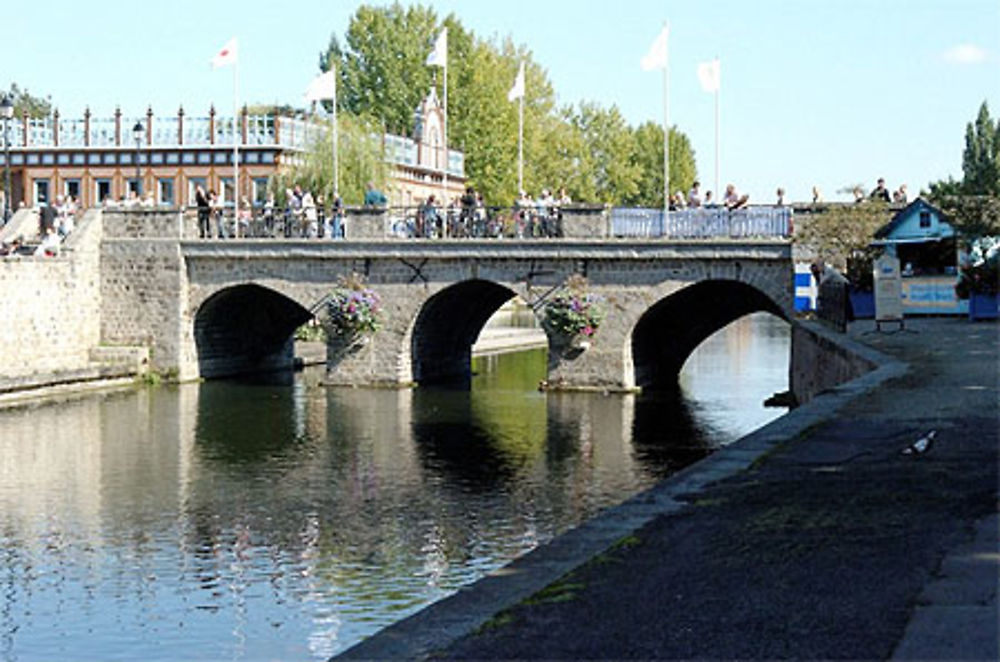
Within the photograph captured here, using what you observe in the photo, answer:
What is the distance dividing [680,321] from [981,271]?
11.6 meters

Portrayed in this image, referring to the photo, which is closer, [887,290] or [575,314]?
[887,290]

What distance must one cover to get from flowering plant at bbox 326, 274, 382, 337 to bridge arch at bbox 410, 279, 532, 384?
1.16 m

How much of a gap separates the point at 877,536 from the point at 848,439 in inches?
192

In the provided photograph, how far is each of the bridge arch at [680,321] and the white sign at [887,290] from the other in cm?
653

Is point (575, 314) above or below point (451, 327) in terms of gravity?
above

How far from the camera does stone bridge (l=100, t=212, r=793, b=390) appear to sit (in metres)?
38.2

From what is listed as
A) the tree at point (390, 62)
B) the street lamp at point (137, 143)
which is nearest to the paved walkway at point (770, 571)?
the street lamp at point (137, 143)

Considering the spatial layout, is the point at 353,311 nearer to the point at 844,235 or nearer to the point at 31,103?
the point at 844,235

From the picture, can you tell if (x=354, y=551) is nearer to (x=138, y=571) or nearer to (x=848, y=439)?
(x=138, y=571)

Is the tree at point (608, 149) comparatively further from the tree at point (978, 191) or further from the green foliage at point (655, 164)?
the tree at point (978, 191)

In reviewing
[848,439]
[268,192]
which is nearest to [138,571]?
[848,439]

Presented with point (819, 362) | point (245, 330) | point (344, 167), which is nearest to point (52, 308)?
point (245, 330)

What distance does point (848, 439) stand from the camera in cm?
1470

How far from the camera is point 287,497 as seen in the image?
76.9ft
